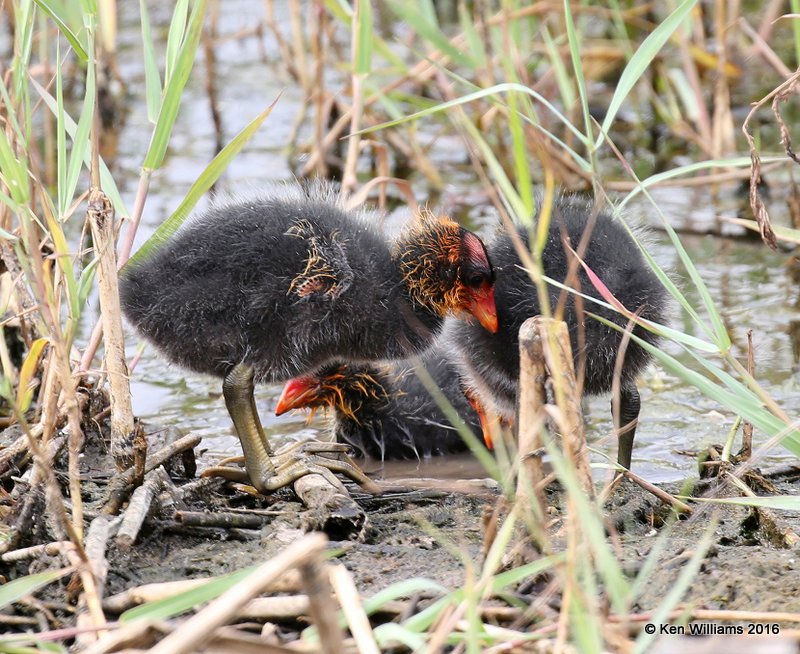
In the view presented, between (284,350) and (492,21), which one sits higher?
(492,21)

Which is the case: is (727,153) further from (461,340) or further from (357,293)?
(357,293)

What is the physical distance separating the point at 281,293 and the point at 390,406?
0.99 metres

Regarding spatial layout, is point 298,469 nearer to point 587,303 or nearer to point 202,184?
point 202,184

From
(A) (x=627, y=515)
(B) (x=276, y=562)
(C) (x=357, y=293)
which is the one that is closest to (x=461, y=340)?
(C) (x=357, y=293)

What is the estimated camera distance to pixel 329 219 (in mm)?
3432

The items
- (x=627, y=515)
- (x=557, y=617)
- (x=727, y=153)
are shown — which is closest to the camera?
(x=557, y=617)

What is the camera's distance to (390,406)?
416 cm

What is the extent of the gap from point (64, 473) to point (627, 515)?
1599 millimetres

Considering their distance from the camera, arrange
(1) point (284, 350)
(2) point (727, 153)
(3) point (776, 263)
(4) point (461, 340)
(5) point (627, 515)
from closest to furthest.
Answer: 1. (5) point (627, 515)
2. (1) point (284, 350)
3. (4) point (461, 340)
4. (3) point (776, 263)
5. (2) point (727, 153)

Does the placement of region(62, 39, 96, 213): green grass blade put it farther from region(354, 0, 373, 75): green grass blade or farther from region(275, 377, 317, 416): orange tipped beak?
region(275, 377, 317, 416): orange tipped beak

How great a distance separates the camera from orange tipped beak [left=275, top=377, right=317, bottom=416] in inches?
156

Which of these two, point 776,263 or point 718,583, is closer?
point 718,583

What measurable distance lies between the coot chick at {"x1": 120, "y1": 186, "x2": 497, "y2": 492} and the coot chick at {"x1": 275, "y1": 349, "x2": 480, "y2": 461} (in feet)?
1.72

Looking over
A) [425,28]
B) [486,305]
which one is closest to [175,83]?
[425,28]
